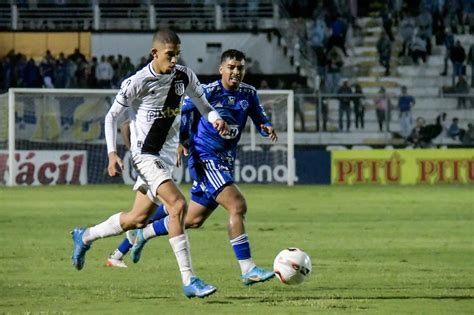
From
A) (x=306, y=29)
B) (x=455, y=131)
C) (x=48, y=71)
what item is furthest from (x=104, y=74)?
(x=455, y=131)

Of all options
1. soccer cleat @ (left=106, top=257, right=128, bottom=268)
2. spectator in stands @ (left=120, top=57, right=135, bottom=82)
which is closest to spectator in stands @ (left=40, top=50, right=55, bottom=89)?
spectator in stands @ (left=120, top=57, right=135, bottom=82)

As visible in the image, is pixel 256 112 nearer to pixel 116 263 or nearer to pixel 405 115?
pixel 116 263

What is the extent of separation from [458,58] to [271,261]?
23.9 metres

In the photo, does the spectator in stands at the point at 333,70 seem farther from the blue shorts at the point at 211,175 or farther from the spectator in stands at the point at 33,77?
the blue shorts at the point at 211,175

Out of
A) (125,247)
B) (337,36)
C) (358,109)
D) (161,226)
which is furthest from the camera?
(337,36)

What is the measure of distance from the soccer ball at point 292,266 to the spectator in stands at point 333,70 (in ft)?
80.0

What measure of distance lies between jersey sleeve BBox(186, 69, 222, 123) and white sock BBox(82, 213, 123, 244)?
4.26 ft

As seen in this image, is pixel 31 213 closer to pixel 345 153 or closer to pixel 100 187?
pixel 100 187

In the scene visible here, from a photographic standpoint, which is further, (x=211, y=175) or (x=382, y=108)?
(x=382, y=108)

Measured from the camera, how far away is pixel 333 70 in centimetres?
3538

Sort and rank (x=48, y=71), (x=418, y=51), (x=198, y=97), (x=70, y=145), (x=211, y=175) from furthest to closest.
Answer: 1. (x=418, y=51)
2. (x=48, y=71)
3. (x=70, y=145)
4. (x=211, y=175)
5. (x=198, y=97)

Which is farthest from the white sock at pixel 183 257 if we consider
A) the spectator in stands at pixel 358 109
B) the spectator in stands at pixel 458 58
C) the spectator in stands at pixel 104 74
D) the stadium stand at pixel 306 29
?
the spectator in stands at pixel 458 58

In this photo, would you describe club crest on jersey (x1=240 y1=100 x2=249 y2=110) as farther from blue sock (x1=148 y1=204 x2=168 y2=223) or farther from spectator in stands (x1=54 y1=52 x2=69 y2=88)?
spectator in stands (x1=54 y1=52 x2=69 y2=88)

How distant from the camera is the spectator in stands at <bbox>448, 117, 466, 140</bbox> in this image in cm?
2977
